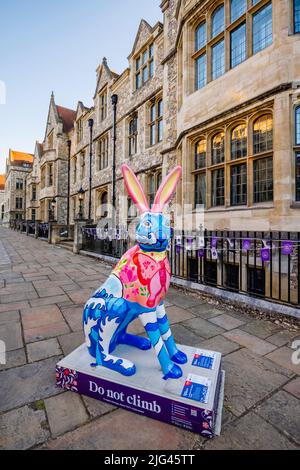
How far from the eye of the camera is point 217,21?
638 centimetres

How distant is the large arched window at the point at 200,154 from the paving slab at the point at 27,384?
627 cm

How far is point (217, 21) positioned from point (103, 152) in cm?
1169

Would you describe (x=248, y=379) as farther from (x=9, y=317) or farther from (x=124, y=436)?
(x=9, y=317)

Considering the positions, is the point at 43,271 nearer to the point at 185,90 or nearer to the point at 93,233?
the point at 93,233

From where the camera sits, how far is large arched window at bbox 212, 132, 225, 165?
622cm

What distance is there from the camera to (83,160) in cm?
2023

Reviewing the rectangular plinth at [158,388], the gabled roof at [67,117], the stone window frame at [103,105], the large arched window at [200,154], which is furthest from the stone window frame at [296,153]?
the gabled roof at [67,117]

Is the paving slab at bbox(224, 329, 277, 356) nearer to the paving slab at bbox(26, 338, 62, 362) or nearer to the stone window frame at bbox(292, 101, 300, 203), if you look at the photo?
the paving slab at bbox(26, 338, 62, 362)

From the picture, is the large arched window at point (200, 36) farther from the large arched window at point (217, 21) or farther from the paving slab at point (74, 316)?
the paving slab at point (74, 316)

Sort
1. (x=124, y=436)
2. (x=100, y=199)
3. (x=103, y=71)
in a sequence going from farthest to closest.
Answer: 1. (x=100, y=199)
2. (x=103, y=71)
3. (x=124, y=436)

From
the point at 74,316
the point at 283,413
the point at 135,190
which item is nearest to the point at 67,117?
the point at 74,316

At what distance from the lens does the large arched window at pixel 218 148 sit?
245 inches

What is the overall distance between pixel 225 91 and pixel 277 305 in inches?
208
